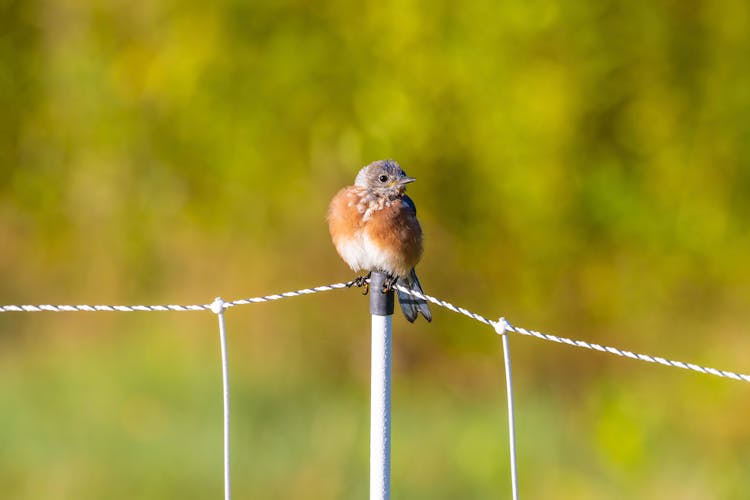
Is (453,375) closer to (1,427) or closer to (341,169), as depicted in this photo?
(341,169)

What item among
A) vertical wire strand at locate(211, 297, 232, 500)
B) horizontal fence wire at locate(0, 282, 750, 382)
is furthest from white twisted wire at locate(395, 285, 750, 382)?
vertical wire strand at locate(211, 297, 232, 500)

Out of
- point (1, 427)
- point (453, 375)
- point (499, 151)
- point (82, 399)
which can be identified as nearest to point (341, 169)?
point (499, 151)

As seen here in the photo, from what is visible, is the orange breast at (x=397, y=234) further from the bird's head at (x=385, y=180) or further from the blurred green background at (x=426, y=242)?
the blurred green background at (x=426, y=242)

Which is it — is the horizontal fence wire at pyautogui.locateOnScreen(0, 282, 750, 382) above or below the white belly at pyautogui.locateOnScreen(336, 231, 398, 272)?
below

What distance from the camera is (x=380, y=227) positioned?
12.5 ft

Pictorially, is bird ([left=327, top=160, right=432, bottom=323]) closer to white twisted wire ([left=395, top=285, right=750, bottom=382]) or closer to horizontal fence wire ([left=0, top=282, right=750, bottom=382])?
horizontal fence wire ([left=0, top=282, right=750, bottom=382])

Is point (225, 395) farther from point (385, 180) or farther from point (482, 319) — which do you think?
point (385, 180)

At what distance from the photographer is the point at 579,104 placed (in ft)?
22.4

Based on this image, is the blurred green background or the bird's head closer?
the bird's head

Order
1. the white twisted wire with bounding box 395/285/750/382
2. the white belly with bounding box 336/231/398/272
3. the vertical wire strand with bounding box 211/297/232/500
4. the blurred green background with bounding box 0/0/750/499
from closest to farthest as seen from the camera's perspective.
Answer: the white twisted wire with bounding box 395/285/750/382, the vertical wire strand with bounding box 211/297/232/500, the white belly with bounding box 336/231/398/272, the blurred green background with bounding box 0/0/750/499

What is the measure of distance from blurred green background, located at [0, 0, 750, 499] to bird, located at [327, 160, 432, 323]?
2.44m

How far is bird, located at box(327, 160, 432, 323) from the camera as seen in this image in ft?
12.1

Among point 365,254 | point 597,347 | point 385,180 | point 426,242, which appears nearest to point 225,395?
point 597,347

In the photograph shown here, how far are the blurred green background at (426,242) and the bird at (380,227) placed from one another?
2438 mm
